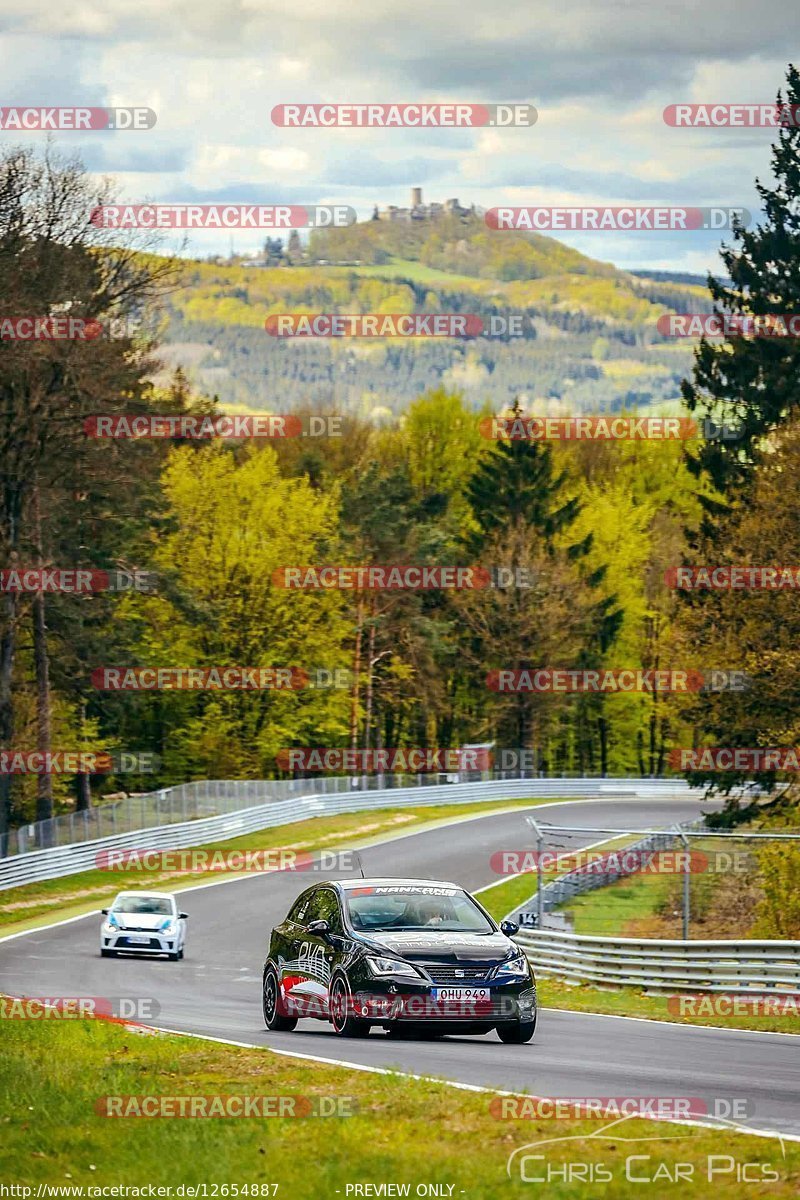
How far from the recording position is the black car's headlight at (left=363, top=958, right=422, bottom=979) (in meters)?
15.2

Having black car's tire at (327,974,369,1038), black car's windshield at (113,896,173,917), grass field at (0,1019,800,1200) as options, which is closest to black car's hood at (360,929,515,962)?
black car's tire at (327,974,369,1038)

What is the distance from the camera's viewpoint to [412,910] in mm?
16344

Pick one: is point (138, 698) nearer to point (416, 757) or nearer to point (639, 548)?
point (416, 757)

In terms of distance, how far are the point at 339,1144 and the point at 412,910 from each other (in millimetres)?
6898

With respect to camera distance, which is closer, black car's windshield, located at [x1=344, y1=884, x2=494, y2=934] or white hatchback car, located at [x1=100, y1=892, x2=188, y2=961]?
black car's windshield, located at [x1=344, y1=884, x2=494, y2=934]

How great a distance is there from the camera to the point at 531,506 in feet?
283

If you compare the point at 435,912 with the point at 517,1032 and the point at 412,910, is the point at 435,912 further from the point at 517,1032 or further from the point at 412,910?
the point at 517,1032

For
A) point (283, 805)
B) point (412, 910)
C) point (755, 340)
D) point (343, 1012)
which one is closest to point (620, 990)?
point (412, 910)

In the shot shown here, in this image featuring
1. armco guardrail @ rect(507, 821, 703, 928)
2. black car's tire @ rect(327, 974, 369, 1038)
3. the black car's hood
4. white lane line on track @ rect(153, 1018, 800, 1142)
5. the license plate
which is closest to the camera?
white lane line on track @ rect(153, 1018, 800, 1142)

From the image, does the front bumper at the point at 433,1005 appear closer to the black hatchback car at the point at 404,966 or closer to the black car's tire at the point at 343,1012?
the black hatchback car at the point at 404,966

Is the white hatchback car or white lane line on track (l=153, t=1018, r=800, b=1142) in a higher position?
white lane line on track (l=153, t=1018, r=800, b=1142)

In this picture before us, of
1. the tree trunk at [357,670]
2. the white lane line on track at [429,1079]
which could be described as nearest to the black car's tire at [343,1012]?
the white lane line on track at [429,1079]

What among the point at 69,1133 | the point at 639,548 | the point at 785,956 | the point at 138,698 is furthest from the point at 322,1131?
the point at 639,548

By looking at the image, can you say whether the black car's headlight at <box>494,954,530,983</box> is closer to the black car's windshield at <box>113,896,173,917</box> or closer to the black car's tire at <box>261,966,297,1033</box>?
the black car's tire at <box>261,966,297,1033</box>
